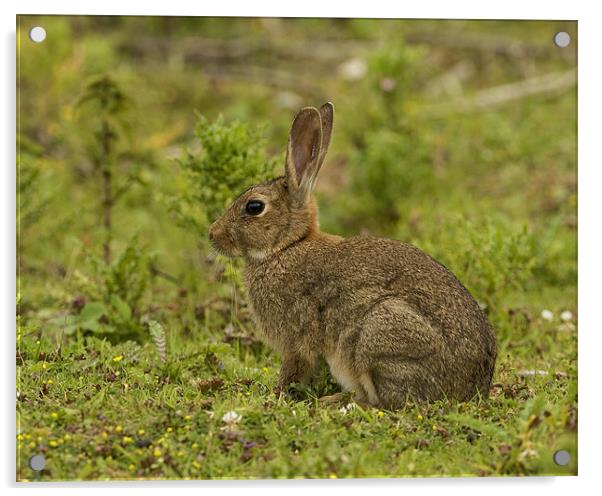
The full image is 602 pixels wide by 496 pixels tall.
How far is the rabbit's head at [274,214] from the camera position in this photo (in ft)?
20.0

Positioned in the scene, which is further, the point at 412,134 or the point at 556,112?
the point at 556,112

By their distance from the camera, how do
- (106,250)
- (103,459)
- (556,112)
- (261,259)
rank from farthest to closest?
1. (556,112)
2. (106,250)
3. (261,259)
4. (103,459)

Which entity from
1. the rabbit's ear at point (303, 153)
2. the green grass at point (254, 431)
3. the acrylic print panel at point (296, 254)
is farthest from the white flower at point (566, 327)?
the rabbit's ear at point (303, 153)

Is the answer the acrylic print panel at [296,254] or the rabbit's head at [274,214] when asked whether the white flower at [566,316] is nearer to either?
the acrylic print panel at [296,254]

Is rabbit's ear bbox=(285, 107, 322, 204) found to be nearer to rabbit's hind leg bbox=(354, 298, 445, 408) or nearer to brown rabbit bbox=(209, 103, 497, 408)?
brown rabbit bbox=(209, 103, 497, 408)

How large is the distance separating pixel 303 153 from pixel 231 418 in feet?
5.51

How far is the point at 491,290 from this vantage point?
7488mm

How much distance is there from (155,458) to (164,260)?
3.62 m

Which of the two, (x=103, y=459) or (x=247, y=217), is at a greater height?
(x=247, y=217)

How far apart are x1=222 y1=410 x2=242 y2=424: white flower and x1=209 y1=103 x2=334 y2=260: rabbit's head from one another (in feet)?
3.81

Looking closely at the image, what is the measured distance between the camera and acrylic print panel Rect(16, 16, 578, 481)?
17.7ft

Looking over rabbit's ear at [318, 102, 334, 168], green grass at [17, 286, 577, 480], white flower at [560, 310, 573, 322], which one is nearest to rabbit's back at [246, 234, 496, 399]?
green grass at [17, 286, 577, 480]
